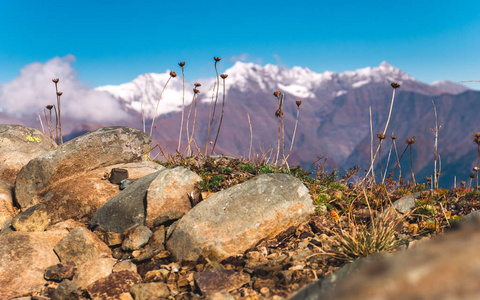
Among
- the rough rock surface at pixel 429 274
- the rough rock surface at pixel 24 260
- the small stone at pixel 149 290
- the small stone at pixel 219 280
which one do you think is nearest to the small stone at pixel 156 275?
the small stone at pixel 149 290

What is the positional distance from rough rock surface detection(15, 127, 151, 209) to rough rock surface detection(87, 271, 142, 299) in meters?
3.65

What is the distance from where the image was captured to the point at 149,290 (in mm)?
4164

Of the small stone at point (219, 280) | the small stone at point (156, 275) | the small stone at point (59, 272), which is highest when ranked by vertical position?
the small stone at point (219, 280)

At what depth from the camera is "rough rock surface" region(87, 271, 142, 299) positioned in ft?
14.1

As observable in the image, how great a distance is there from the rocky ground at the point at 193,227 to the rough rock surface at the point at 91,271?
0.02 m

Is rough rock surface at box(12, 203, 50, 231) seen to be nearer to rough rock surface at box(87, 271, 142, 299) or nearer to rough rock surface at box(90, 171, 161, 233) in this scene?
rough rock surface at box(90, 171, 161, 233)

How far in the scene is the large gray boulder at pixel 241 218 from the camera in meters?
4.89

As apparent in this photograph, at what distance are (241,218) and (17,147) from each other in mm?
7688

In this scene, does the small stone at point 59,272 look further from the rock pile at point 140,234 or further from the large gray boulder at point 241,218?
the large gray boulder at point 241,218

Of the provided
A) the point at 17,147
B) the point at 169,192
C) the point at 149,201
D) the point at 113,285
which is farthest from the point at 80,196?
the point at 17,147

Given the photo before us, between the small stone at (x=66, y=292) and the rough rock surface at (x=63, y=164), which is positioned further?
the rough rock surface at (x=63, y=164)

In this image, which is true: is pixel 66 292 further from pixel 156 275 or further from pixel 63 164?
pixel 63 164

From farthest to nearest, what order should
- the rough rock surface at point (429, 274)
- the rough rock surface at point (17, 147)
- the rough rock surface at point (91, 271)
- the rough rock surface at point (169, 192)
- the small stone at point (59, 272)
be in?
the rough rock surface at point (17, 147) < the rough rock surface at point (169, 192) < the small stone at point (59, 272) < the rough rock surface at point (91, 271) < the rough rock surface at point (429, 274)

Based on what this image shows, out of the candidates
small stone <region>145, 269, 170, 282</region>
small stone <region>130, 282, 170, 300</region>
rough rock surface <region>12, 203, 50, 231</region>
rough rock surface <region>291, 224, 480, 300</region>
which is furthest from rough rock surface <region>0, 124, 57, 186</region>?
rough rock surface <region>291, 224, 480, 300</region>
